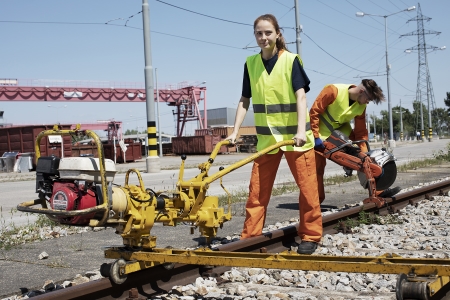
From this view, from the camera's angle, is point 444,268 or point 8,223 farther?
point 8,223

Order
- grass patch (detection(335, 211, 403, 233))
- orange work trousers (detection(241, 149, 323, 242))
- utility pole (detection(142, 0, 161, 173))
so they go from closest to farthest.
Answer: orange work trousers (detection(241, 149, 323, 242)) < grass patch (detection(335, 211, 403, 233)) < utility pole (detection(142, 0, 161, 173))

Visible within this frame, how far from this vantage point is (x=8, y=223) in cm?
815

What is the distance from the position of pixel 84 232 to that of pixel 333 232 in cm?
290

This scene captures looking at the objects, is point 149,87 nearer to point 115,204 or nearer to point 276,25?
point 276,25

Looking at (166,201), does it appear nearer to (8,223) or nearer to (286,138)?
(286,138)

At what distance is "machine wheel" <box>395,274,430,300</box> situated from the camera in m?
3.05

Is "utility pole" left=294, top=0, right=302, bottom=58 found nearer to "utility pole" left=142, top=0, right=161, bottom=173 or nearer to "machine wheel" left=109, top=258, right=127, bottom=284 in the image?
"utility pole" left=142, top=0, right=161, bottom=173

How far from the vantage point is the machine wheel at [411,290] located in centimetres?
305

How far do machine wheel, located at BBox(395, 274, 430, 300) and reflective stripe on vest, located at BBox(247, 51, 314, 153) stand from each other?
84.4 inches

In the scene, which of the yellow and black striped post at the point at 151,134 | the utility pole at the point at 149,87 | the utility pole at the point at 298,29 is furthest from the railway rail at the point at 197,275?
the utility pole at the point at 298,29

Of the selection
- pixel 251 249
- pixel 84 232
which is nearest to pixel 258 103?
pixel 251 249

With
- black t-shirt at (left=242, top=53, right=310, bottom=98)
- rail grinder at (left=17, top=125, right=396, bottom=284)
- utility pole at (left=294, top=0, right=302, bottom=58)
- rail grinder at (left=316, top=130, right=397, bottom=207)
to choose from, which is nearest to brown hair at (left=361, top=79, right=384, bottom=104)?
rail grinder at (left=316, top=130, right=397, bottom=207)

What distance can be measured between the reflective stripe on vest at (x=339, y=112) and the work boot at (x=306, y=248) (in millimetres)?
2526

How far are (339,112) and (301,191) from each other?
2329mm
